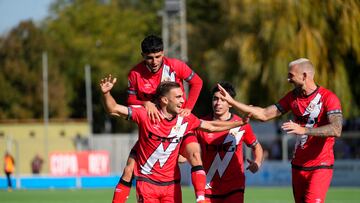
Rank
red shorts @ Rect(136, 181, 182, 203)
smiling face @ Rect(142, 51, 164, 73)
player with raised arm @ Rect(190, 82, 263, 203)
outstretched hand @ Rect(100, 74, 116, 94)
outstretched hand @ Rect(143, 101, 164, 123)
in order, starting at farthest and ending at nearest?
player with raised arm @ Rect(190, 82, 263, 203), smiling face @ Rect(142, 51, 164, 73), outstretched hand @ Rect(143, 101, 164, 123), red shorts @ Rect(136, 181, 182, 203), outstretched hand @ Rect(100, 74, 116, 94)

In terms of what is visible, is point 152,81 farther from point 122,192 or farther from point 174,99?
point 122,192

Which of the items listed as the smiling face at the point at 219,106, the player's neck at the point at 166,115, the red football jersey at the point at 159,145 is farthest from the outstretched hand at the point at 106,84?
the smiling face at the point at 219,106

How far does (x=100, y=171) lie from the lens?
133ft

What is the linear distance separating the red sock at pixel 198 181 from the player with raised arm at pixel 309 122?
1015 millimetres

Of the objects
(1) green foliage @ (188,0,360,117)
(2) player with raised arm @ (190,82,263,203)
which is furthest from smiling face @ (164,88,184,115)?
(1) green foliage @ (188,0,360,117)

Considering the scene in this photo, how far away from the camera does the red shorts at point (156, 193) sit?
11.2 m

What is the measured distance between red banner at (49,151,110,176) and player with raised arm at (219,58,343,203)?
2878 centimetres

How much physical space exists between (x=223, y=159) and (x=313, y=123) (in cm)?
155

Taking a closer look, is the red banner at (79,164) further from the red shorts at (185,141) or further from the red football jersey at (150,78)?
the red shorts at (185,141)

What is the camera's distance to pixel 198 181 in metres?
11.2

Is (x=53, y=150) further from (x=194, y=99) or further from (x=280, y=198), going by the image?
(x=194, y=99)

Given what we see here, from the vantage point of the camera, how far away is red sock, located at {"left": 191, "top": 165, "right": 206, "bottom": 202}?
441 inches

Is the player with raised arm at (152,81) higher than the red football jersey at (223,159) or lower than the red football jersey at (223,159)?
→ higher

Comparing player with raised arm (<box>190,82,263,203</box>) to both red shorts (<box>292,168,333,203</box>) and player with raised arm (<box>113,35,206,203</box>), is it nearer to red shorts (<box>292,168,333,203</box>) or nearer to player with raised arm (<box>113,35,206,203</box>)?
player with raised arm (<box>113,35,206,203</box>)
